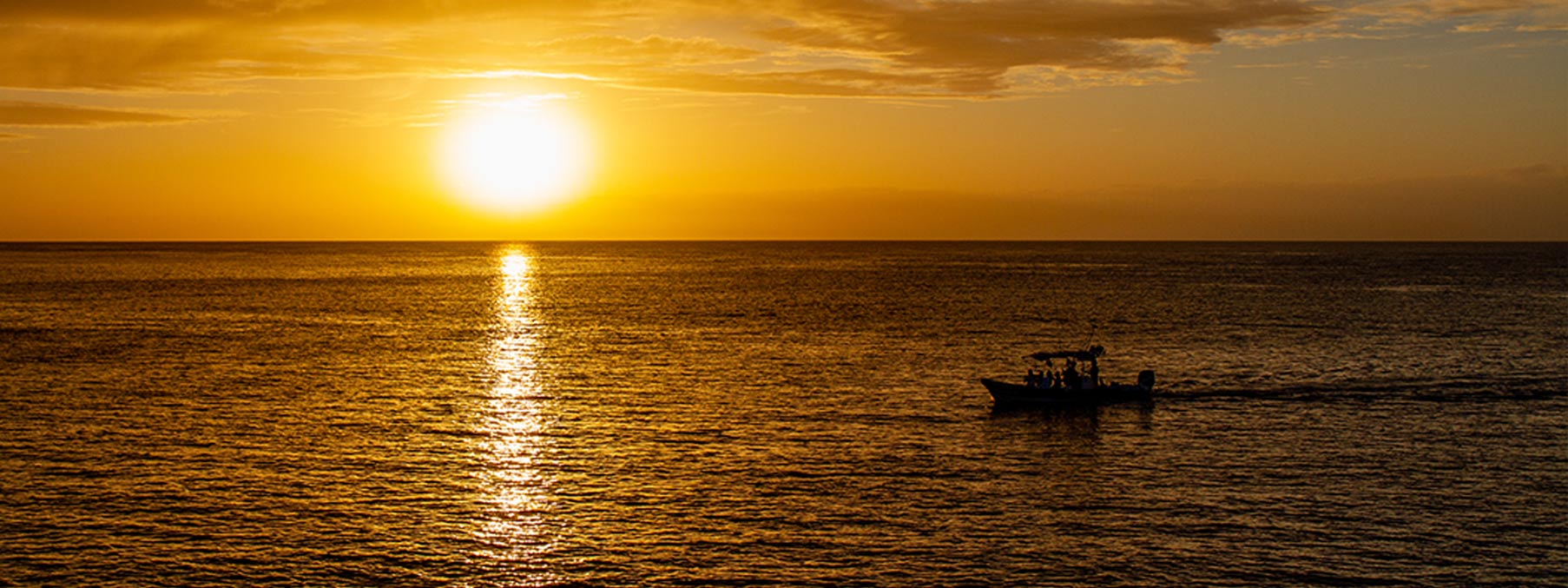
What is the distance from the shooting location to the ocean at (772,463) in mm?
42531

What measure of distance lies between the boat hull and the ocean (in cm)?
107

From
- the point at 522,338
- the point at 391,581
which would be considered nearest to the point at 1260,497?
the point at 391,581

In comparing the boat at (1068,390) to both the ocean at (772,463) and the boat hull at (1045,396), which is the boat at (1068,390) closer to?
the boat hull at (1045,396)

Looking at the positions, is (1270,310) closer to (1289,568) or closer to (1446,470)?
(1446,470)

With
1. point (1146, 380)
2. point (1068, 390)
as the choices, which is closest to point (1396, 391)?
point (1146, 380)

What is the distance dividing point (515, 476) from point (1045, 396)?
31351 millimetres

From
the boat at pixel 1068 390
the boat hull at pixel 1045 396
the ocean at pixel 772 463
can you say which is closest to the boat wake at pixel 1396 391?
the ocean at pixel 772 463

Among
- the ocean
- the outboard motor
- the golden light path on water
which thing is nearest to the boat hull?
the ocean

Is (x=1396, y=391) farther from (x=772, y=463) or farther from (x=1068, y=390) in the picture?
(x=772, y=463)

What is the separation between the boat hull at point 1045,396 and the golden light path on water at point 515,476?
24.5 meters

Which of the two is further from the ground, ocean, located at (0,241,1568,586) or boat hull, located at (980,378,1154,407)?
boat hull, located at (980,378,1154,407)

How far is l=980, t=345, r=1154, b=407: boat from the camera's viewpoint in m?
72.6

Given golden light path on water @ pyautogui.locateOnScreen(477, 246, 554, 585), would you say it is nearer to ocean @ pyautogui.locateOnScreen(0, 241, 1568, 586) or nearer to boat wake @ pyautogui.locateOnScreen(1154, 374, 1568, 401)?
ocean @ pyautogui.locateOnScreen(0, 241, 1568, 586)

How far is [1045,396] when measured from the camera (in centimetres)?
7281
